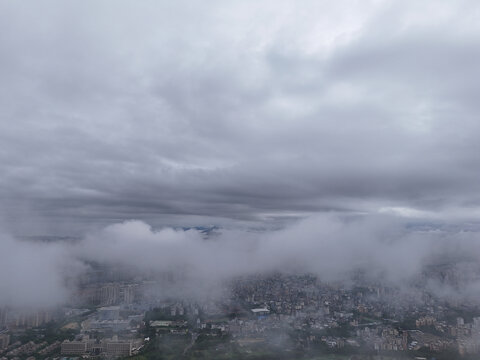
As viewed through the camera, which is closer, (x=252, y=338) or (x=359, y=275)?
(x=252, y=338)

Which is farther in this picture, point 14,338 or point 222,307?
point 222,307

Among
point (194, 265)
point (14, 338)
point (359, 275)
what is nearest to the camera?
point (14, 338)

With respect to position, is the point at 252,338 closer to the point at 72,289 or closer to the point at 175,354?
the point at 175,354

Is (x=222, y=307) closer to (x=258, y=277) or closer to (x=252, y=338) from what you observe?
(x=252, y=338)

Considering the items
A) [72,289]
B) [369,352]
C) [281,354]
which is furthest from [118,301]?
[369,352]

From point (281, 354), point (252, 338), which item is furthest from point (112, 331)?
point (281, 354)

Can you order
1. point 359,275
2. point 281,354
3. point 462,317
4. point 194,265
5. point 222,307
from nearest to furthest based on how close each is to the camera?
point 281,354 < point 462,317 < point 222,307 < point 359,275 < point 194,265
